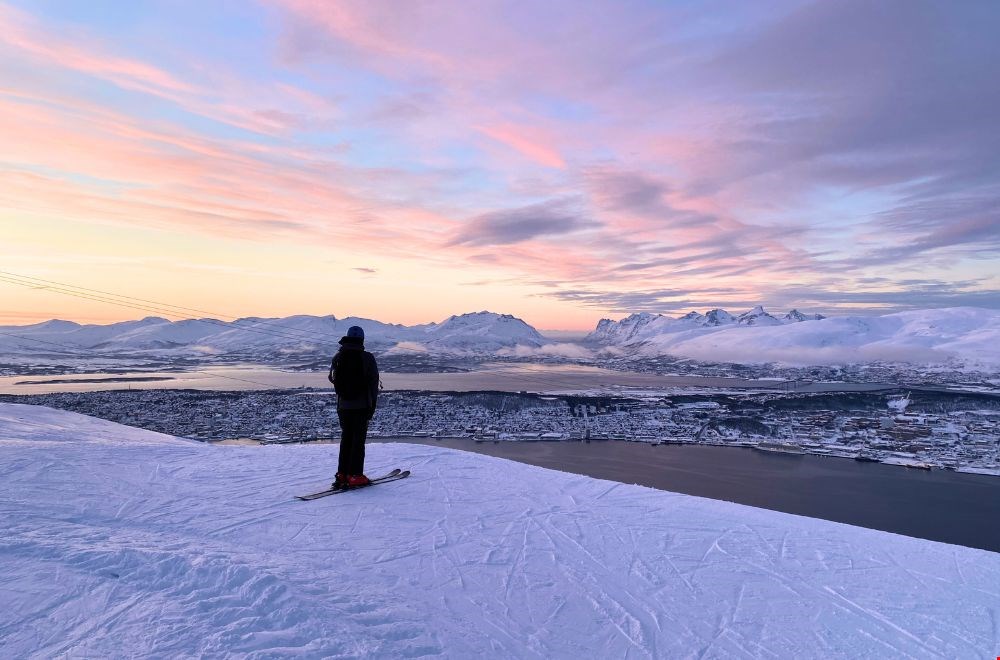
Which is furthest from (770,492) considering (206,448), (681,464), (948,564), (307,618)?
(307,618)

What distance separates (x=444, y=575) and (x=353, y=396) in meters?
3.56

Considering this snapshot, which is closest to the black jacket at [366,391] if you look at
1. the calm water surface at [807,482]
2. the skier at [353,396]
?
the skier at [353,396]

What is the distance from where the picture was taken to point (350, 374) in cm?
746

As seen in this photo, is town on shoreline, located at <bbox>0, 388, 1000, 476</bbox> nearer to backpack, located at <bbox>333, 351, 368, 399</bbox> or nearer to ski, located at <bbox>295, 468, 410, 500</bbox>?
ski, located at <bbox>295, 468, 410, 500</bbox>

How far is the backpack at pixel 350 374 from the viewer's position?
293 inches

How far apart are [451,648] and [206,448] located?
8.72 metres

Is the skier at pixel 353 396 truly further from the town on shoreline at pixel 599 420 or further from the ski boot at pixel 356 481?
the town on shoreline at pixel 599 420

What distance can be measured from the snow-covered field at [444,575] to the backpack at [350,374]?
4.87 ft

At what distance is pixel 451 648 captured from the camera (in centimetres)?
350

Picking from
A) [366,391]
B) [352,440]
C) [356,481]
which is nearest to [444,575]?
[356,481]

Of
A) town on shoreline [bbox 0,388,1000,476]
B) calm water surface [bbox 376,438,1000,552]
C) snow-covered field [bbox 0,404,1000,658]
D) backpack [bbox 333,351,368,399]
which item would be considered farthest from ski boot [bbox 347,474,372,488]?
town on shoreline [bbox 0,388,1000,476]

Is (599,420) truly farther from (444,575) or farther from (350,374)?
(444,575)

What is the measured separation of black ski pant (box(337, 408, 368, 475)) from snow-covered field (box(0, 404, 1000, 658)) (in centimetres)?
54

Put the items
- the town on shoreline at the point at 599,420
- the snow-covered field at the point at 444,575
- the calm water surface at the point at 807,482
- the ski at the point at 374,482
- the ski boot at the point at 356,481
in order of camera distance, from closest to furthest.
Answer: the snow-covered field at the point at 444,575 < the ski at the point at 374,482 < the ski boot at the point at 356,481 < the calm water surface at the point at 807,482 < the town on shoreline at the point at 599,420
